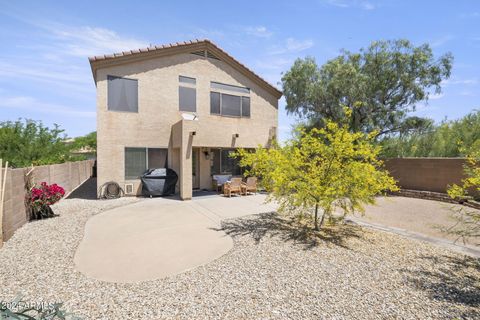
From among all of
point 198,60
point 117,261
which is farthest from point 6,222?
point 198,60

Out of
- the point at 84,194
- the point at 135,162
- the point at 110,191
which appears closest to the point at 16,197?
the point at 110,191

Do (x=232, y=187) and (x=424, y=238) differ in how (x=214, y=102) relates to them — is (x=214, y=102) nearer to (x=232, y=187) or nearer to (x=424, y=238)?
(x=232, y=187)

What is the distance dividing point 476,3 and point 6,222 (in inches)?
575

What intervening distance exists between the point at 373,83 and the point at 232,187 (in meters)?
12.8

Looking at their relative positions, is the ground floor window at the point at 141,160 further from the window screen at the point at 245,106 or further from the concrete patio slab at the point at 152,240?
the window screen at the point at 245,106

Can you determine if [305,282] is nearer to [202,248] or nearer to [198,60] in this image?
[202,248]

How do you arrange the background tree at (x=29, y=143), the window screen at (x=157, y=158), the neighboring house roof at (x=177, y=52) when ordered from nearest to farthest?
the neighboring house roof at (x=177, y=52) → the window screen at (x=157, y=158) → the background tree at (x=29, y=143)

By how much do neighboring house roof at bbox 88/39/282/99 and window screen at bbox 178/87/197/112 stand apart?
2121mm

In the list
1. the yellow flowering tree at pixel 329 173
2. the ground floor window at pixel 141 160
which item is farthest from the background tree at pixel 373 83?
the ground floor window at pixel 141 160

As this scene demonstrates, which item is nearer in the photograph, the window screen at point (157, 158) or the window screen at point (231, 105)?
the window screen at point (157, 158)

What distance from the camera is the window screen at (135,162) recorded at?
39.1 ft

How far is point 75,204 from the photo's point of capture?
10.3 m

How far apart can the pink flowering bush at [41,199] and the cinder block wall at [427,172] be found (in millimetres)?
18071

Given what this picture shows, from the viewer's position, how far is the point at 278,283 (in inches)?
165
